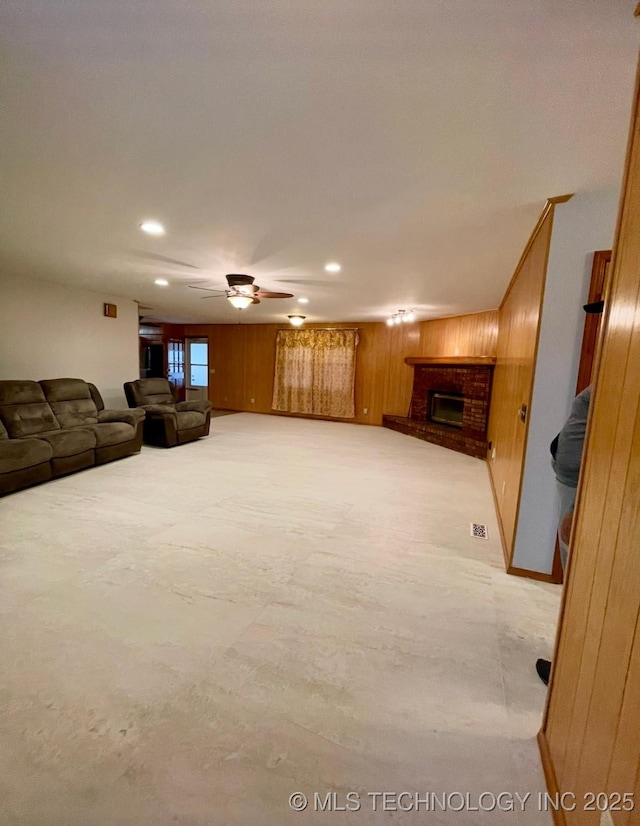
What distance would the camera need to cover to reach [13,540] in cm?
243

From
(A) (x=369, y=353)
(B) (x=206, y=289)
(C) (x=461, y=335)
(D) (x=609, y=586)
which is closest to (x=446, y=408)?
(C) (x=461, y=335)

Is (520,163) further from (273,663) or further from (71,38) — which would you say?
(273,663)

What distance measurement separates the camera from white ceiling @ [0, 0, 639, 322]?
102cm

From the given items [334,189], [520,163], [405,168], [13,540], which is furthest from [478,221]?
[13,540]

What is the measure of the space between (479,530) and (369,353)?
17.2ft

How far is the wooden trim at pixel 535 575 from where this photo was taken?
86.4 inches

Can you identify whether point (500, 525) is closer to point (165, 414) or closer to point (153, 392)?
point (165, 414)

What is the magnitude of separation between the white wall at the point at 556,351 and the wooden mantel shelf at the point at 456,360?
3.19 meters

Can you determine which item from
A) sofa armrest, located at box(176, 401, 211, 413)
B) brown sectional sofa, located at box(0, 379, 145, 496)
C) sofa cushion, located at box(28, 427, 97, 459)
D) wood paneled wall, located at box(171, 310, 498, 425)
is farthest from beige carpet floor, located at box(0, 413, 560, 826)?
wood paneled wall, located at box(171, 310, 498, 425)

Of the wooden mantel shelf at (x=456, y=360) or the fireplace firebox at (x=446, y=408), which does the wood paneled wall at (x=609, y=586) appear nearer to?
the wooden mantel shelf at (x=456, y=360)

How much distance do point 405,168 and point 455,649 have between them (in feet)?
7.40

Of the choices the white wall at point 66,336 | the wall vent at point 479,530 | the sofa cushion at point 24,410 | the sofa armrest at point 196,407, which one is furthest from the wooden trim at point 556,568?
the white wall at point 66,336

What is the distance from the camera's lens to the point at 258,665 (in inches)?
59.3

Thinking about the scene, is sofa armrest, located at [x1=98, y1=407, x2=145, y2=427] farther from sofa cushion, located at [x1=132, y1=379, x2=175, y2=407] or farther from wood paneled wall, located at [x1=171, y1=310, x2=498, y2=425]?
wood paneled wall, located at [x1=171, y1=310, x2=498, y2=425]
